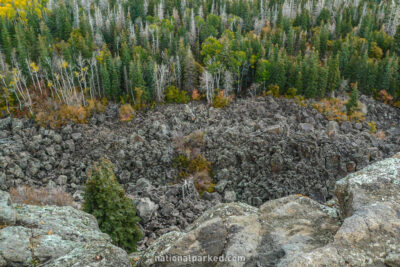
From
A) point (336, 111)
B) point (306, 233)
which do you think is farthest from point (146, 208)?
point (336, 111)

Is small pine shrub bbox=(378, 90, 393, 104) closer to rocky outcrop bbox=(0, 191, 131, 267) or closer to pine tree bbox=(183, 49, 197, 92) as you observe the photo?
pine tree bbox=(183, 49, 197, 92)

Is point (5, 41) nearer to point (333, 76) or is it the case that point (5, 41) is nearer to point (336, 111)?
point (336, 111)

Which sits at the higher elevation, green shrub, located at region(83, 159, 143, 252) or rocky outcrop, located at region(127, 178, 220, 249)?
green shrub, located at region(83, 159, 143, 252)

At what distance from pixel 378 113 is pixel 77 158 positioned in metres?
51.7

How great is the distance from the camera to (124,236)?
27.0 meters

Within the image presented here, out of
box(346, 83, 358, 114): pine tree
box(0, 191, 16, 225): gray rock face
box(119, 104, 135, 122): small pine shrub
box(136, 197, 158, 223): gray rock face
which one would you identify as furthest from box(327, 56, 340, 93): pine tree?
box(0, 191, 16, 225): gray rock face

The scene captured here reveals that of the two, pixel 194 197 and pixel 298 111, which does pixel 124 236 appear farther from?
pixel 298 111

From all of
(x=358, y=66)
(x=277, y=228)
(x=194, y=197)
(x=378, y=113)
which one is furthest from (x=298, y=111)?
(x=277, y=228)

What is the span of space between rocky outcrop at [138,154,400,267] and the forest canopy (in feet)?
150

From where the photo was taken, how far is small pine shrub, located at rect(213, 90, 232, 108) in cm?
5975

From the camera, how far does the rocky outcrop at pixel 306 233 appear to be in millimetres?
11461

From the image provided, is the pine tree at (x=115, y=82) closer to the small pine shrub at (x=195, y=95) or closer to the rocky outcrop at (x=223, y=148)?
the rocky outcrop at (x=223, y=148)

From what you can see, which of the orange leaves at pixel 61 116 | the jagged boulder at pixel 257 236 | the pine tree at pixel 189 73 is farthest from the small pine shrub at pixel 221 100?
the jagged boulder at pixel 257 236

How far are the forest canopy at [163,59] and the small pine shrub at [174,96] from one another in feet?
1.80
